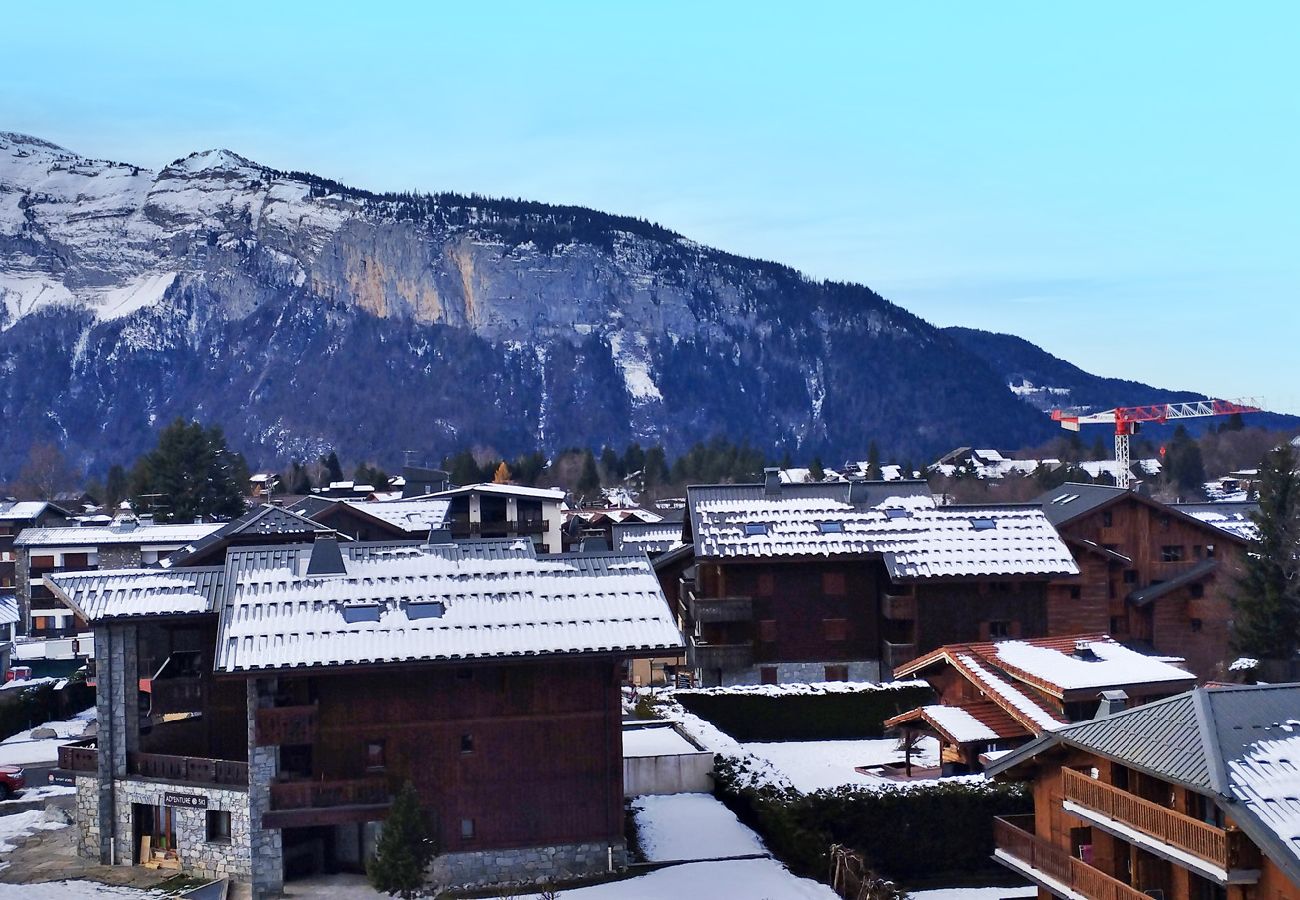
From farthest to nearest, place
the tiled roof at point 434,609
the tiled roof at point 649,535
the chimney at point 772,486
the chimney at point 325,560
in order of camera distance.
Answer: the tiled roof at point 649,535
the chimney at point 772,486
the chimney at point 325,560
the tiled roof at point 434,609

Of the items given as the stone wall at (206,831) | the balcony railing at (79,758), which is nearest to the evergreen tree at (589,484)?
the balcony railing at (79,758)

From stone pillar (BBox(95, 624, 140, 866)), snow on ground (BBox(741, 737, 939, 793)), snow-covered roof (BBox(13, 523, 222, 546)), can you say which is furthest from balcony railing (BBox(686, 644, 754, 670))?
snow-covered roof (BBox(13, 523, 222, 546))

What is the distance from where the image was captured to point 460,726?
3166 centimetres

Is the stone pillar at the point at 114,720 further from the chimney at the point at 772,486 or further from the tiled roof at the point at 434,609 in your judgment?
the chimney at the point at 772,486

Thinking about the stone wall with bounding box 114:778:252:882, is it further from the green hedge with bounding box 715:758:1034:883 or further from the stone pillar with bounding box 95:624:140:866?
the green hedge with bounding box 715:758:1034:883

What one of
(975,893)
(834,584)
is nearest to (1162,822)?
(975,893)

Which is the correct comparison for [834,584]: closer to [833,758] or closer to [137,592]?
[833,758]

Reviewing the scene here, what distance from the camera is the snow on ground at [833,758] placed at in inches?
1374

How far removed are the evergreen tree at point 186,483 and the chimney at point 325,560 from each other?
68.2m

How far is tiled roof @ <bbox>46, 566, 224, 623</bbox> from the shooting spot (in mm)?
32375

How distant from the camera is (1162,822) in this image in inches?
870

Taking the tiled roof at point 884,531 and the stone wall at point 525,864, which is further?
the tiled roof at point 884,531

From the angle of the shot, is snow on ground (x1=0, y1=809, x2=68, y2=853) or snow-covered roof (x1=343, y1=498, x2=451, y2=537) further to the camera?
snow-covered roof (x1=343, y1=498, x2=451, y2=537)

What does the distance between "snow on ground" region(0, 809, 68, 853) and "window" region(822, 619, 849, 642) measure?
86.7ft
